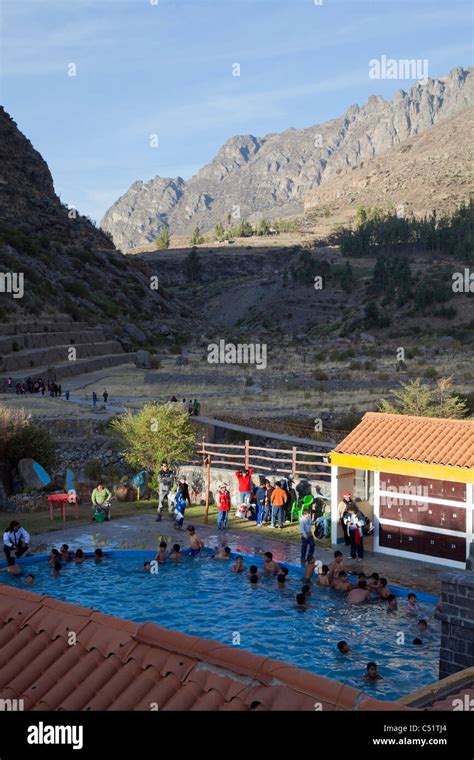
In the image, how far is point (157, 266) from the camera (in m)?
141

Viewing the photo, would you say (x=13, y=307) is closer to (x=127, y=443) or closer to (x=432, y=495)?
(x=127, y=443)

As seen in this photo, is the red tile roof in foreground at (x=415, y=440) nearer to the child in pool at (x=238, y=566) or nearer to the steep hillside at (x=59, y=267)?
the child in pool at (x=238, y=566)

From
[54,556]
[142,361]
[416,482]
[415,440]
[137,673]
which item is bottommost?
[54,556]

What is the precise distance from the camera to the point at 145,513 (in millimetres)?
23109

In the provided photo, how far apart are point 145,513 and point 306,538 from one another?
6.72 m

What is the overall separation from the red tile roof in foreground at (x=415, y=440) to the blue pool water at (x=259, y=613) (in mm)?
2927

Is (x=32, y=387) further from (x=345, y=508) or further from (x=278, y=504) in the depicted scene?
(x=345, y=508)

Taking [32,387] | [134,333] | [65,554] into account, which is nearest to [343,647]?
[65,554]

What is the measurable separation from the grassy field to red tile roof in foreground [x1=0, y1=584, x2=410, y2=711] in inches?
489

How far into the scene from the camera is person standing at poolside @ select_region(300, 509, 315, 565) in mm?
17578

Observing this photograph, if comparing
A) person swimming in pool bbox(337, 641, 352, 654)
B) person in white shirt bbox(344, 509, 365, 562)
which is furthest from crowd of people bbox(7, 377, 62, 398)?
person swimming in pool bbox(337, 641, 352, 654)

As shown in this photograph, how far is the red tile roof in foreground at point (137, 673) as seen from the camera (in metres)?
6.35

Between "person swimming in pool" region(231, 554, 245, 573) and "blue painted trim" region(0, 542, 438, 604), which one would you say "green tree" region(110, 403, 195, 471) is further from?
"person swimming in pool" region(231, 554, 245, 573)
